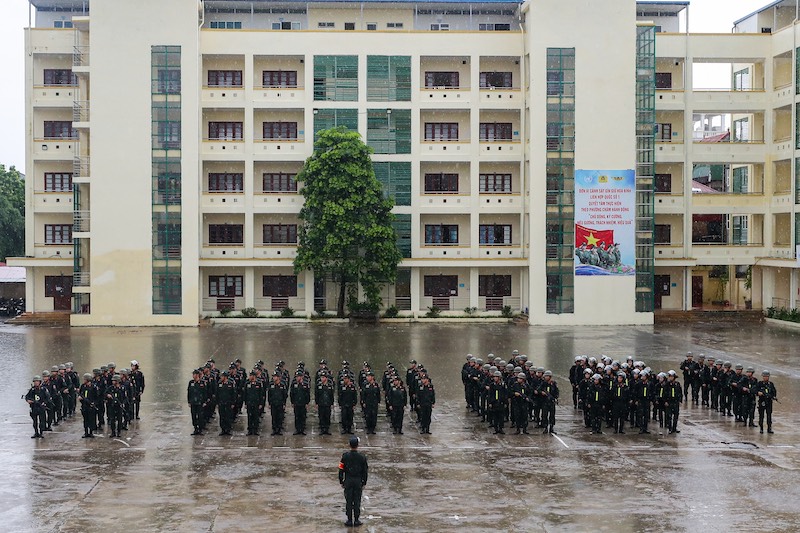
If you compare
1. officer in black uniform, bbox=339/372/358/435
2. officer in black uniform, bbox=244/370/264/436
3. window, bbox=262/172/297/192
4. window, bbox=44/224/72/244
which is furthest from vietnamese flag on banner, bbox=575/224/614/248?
officer in black uniform, bbox=244/370/264/436

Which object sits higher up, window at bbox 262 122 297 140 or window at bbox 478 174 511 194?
window at bbox 262 122 297 140

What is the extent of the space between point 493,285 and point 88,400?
30278 millimetres

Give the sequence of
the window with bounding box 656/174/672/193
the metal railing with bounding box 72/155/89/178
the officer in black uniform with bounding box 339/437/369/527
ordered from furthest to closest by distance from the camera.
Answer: the window with bounding box 656/174/672/193, the metal railing with bounding box 72/155/89/178, the officer in black uniform with bounding box 339/437/369/527

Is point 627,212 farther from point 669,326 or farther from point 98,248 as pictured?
point 98,248

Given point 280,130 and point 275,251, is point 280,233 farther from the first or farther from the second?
point 280,130

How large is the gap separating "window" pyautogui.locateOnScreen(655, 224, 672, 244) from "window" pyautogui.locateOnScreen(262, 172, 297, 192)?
17920 millimetres

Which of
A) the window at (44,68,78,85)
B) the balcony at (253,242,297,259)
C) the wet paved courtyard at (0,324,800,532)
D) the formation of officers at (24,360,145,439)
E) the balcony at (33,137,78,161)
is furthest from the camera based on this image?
the window at (44,68,78,85)

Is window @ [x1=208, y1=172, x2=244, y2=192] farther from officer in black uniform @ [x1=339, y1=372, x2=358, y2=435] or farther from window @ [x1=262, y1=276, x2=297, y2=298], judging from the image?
officer in black uniform @ [x1=339, y1=372, x2=358, y2=435]

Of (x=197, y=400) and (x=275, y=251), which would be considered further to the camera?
(x=275, y=251)

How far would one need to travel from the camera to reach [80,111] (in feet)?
148

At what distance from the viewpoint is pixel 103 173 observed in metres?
42.9

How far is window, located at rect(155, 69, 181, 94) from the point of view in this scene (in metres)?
42.9

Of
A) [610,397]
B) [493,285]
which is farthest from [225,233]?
[610,397]

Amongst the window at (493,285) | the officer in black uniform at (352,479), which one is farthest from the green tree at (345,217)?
the officer in black uniform at (352,479)
